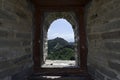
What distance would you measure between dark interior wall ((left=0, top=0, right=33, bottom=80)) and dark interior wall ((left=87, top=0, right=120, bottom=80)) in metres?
1.31

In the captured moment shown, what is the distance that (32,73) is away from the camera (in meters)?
3.76

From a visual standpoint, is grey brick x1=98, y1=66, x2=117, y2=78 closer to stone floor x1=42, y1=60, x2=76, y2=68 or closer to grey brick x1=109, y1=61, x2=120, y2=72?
grey brick x1=109, y1=61, x2=120, y2=72

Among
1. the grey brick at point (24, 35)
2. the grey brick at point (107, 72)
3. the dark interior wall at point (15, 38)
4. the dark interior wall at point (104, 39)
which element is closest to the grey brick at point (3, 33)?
the dark interior wall at point (15, 38)

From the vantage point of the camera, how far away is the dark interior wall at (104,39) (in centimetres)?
230

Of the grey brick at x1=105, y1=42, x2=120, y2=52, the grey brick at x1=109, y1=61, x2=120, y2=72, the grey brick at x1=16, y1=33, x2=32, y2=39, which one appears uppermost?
the grey brick at x1=16, y1=33, x2=32, y2=39

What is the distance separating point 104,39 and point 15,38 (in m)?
1.46

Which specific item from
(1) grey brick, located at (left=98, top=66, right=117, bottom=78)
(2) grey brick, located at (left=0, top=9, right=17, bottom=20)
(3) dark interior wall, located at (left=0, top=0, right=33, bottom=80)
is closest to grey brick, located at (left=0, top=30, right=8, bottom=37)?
(3) dark interior wall, located at (left=0, top=0, right=33, bottom=80)

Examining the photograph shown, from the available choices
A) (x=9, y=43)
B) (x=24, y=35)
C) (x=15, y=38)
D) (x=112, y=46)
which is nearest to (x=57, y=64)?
(x=24, y=35)

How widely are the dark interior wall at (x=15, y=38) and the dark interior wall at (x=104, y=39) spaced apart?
131 centimetres

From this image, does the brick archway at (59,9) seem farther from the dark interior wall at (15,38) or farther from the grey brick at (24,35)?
the grey brick at (24,35)

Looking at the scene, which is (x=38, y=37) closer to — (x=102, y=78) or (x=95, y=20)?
(x=95, y=20)

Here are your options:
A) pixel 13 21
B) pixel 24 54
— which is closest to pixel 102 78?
pixel 24 54

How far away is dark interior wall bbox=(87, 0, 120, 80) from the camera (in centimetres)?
230

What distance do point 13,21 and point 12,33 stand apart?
0.20 metres
